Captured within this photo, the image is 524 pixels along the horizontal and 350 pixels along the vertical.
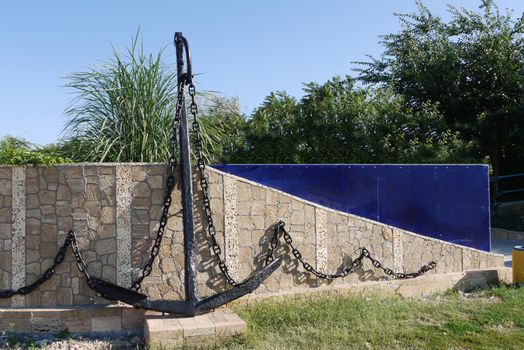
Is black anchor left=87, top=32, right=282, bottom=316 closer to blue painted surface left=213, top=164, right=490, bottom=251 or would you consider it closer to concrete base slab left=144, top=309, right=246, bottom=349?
concrete base slab left=144, top=309, right=246, bottom=349

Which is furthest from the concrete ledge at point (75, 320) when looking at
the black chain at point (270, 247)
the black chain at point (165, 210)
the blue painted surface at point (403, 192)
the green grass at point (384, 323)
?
the blue painted surface at point (403, 192)

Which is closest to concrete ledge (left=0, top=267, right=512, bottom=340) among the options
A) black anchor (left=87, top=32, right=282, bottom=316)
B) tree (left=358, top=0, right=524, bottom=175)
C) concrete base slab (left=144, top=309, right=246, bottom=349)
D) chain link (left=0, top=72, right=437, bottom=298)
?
concrete base slab (left=144, top=309, right=246, bottom=349)

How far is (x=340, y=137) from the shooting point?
42.2 ft

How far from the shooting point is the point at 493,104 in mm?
16469

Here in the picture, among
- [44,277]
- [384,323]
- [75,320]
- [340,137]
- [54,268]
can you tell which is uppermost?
[340,137]

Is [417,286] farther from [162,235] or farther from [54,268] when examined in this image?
[54,268]

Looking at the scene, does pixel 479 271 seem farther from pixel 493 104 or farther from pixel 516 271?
pixel 493 104

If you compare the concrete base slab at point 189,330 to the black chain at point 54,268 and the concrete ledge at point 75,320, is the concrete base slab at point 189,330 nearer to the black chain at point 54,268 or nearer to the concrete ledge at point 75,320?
the concrete ledge at point 75,320

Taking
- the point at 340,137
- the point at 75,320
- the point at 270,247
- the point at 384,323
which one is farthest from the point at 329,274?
the point at 340,137

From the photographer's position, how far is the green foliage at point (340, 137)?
12.8 metres

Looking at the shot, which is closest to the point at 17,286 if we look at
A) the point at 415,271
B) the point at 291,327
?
the point at 291,327

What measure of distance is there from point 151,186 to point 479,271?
5.42 m

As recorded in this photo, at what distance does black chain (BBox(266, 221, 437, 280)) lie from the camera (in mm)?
7316

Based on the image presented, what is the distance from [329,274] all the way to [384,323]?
1.41 m
